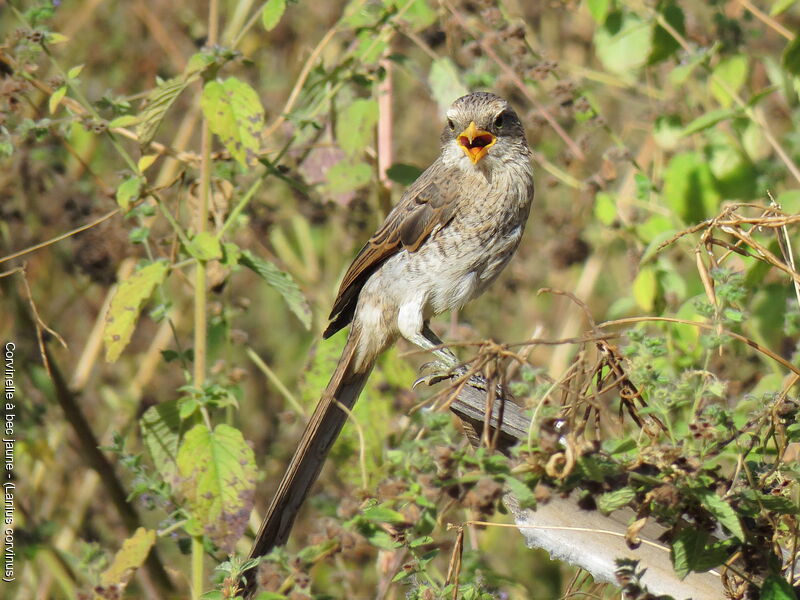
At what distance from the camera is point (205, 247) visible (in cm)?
296

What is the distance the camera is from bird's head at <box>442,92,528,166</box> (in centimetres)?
362

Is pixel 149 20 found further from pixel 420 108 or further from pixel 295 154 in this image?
pixel 295 154

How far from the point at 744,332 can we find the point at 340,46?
2.41 m

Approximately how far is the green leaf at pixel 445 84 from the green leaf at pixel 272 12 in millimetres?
949

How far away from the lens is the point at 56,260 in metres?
5.50

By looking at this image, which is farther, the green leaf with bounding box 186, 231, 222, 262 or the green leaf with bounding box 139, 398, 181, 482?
the green leaf with bounding box 139, 398, 181, 482

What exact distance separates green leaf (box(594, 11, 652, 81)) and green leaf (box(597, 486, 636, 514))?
7.28ft

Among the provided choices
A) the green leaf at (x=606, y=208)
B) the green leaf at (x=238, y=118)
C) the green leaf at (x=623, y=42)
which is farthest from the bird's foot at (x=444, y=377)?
the green leaf at (x=623, y=42)

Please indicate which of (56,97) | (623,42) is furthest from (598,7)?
(56,97)

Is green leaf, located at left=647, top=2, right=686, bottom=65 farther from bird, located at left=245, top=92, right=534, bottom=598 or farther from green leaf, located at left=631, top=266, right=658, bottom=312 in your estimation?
green leaf, located at left=631, top=266, right=658, bottom=312

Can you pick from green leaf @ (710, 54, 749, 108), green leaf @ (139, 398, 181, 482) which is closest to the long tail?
green leaf @ (139, 398, 181, 482)

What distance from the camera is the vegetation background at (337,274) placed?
2043 mm

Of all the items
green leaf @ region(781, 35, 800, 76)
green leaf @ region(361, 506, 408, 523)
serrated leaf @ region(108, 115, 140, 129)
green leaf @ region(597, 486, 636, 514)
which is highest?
serrated leaf @ region(108, 115, 140, 129)

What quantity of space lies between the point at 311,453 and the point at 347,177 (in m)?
0.98
